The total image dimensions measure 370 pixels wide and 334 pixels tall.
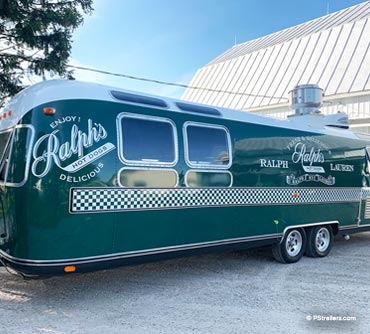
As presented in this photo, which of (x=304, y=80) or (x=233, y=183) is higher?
(x=304, y=80)

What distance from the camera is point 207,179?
19.9ft

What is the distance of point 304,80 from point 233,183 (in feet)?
44.1

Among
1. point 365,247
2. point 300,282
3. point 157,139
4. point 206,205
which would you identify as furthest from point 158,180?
point 365,247

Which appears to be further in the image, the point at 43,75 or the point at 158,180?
the point at 43,75

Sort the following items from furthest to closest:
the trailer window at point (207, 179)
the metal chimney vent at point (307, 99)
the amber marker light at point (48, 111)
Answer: the metal chimney vent at point (307, 99) < the trailer window at point (207, 179) < the amber marker light at point (48, 111)

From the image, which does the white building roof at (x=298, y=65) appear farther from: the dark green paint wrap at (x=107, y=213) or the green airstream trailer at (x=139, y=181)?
the dark green paint wrap at (x=107, y=213)

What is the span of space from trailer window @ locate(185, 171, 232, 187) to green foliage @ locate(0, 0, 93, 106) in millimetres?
5308

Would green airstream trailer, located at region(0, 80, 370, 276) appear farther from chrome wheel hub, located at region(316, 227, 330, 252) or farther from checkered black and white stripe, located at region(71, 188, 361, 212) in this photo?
chrome wheel hub, located at region(316, 227, 330, 252)

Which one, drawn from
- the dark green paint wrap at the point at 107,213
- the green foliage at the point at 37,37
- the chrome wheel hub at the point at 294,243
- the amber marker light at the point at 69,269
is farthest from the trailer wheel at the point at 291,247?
the green foliage at the point at 37,37

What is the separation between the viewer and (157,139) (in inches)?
217

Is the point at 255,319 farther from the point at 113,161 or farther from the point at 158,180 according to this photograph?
the point at 113,161

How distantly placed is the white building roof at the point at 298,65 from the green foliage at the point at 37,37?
11.2 meters

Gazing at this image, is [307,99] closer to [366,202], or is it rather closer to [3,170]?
[366,202]

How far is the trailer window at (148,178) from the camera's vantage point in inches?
202
